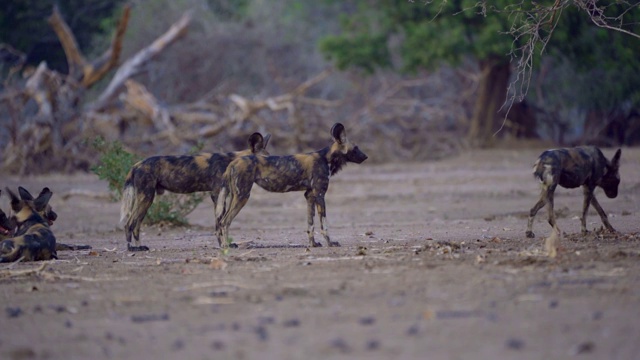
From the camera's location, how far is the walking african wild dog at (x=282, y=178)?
10.9 meters

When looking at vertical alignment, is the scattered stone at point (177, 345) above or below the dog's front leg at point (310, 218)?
below

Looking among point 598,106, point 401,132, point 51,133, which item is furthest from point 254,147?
point 598,106

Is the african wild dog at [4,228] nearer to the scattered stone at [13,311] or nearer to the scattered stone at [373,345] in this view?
the scattered stone at [13,311]

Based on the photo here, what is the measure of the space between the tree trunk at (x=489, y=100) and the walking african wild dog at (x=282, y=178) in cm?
1610

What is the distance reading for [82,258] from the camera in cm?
1062

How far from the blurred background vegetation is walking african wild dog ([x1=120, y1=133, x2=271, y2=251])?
831 cm

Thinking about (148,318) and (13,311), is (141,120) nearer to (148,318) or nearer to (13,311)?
(13,311)

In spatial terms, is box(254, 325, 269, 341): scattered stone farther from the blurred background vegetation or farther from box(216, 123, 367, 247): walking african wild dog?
the blurred background vegetation

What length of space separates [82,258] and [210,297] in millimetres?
3747

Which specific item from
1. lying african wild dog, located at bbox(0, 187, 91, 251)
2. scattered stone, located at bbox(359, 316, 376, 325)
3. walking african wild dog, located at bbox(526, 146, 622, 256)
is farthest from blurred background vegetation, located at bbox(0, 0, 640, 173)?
scattered stone, located at bbox(359, 316, 376, 325)

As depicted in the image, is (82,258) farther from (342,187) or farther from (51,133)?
(51,133)

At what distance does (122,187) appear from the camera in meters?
14.3

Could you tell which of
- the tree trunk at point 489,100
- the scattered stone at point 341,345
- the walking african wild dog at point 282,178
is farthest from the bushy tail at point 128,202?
the tree trunk at point 489,100

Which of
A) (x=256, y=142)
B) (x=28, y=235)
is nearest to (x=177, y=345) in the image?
(x=28, y=235)
